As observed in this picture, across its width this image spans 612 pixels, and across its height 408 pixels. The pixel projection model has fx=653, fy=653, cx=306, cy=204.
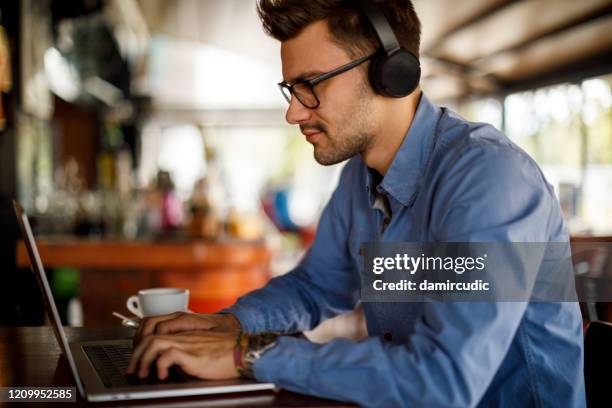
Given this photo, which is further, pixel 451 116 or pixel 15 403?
pixel 451 116

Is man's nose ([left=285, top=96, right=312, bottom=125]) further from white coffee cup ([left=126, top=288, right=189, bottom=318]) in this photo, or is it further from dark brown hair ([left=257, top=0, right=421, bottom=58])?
white coffee cup ([left=126, top=288, right=189, bottom=318])

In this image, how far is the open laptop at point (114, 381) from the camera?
90 centimetres

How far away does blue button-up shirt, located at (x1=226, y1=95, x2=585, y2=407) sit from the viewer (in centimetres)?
A: 94

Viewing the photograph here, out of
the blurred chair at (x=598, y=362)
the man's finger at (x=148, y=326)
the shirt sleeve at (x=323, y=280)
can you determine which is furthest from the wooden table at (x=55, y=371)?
the blurred chair at (x=598, y=362)

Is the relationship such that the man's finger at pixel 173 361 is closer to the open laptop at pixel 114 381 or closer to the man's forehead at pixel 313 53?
the open laptop at pixel 114 381

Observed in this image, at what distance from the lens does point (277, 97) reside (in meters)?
12.6

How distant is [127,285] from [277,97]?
9.79m

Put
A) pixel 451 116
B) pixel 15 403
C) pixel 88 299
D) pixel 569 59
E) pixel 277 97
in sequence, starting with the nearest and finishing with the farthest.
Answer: pixel 15 403
pixel 451 116
pixel 88 299
pixel 569 59
pixel 277 97

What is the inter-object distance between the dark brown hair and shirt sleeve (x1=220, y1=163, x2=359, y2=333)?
42cm

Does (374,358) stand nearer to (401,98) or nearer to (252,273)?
(401,98)

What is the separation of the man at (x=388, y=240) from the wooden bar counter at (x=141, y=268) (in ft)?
4.93

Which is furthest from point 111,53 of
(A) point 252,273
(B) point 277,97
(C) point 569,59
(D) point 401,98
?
(B) point 277,97

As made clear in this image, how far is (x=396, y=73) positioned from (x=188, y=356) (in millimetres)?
681

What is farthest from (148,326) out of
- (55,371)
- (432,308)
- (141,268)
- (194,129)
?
(194,129)
